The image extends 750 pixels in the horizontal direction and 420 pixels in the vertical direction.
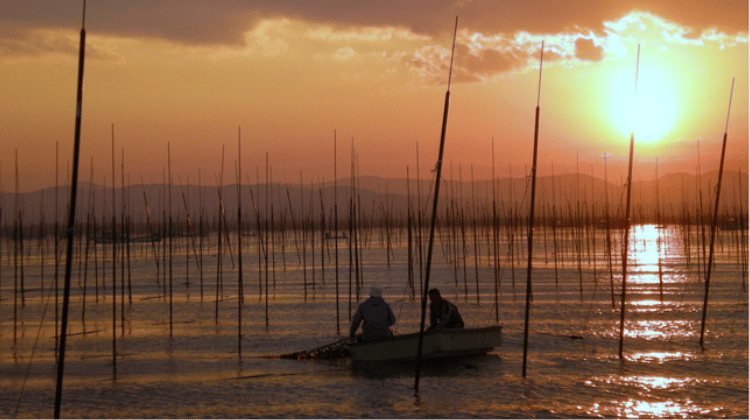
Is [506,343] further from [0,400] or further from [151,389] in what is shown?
[0,400]

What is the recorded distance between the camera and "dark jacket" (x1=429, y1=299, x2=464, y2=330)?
409 inches

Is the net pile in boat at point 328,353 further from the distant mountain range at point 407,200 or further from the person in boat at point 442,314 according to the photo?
the distant mountain range at point 407,200

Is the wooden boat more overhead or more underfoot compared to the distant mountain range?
more underfoot

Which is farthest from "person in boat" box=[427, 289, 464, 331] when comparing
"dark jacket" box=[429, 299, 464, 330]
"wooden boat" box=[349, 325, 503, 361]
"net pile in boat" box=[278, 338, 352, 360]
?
"net pile in boat" box=[278, 338, 352, 360]

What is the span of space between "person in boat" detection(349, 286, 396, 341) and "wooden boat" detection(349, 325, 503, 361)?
0.51 ft

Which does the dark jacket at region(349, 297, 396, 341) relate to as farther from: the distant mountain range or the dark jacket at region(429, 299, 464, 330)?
the distant mountain range

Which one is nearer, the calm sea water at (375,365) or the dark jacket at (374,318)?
the calm sea water at (375,365)

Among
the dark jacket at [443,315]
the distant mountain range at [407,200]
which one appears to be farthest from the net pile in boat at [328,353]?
the distant mountain range at [407,200]

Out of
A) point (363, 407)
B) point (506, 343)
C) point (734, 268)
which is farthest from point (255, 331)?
point (734, 268)

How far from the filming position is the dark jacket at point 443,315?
34.1ft

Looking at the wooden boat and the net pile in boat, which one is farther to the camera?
the net pile in boat

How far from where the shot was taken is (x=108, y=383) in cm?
998

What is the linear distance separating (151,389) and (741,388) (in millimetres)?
7763

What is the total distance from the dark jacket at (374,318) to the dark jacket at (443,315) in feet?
1.99
